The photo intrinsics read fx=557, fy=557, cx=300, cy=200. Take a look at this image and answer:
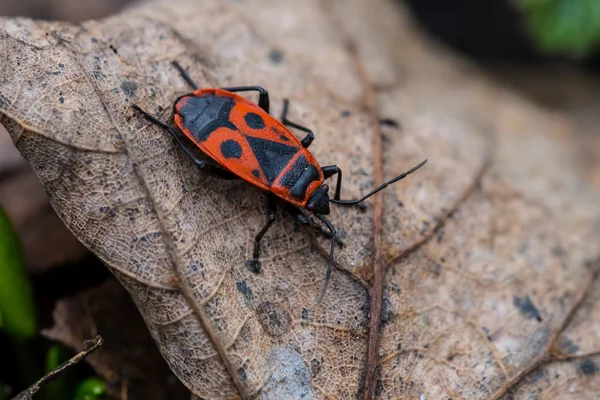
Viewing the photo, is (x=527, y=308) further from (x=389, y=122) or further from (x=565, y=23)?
(x=565, y=23)

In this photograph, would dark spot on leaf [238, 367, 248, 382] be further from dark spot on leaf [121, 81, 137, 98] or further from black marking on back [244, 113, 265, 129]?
dark spot on leaf [121, 81, 137, 98]

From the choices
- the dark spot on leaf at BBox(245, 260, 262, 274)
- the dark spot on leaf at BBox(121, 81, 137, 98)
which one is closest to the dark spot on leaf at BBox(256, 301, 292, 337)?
the dark spot on leaf at BBox(245, 260, 262, 274)

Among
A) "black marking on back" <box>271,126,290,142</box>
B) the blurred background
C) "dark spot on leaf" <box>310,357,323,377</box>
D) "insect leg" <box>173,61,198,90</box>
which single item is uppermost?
"insect leg" <box>173,61,198,90</box>

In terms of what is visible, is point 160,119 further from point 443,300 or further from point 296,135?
point 443,300

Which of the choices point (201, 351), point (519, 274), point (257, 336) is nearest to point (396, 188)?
point (519, 274)

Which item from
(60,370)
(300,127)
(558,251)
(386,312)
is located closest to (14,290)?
(60,370)

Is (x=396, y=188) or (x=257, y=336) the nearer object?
(x=257, y=336)
